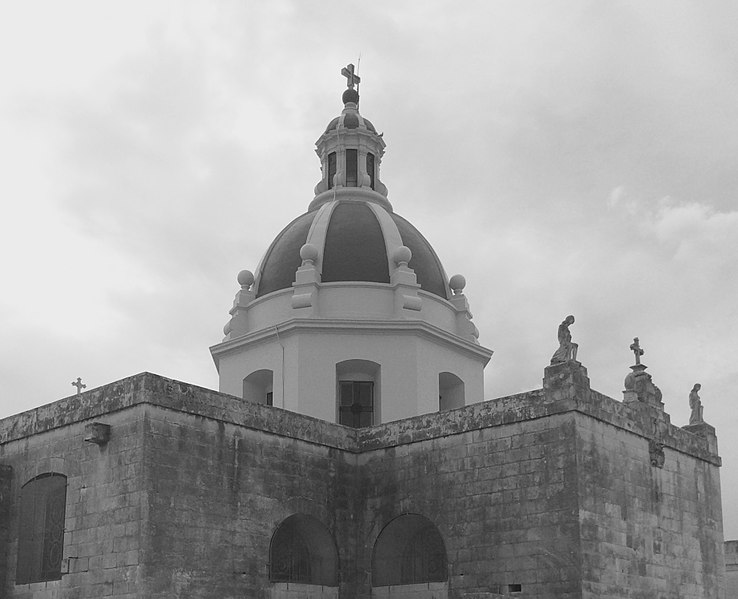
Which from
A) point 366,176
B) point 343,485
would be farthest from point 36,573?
point 366,176

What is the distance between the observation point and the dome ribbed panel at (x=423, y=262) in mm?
31906

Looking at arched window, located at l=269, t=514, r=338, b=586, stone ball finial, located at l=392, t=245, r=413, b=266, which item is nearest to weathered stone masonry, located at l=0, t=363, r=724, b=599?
arched window, located at l=269, t=514, r=338, b=586

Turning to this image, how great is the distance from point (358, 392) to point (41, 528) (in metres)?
9.69

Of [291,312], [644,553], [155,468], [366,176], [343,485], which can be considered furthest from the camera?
[366,176]

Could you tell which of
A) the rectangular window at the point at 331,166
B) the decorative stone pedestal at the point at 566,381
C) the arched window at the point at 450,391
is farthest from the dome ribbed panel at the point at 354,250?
the decorative stone pedestal at the point at 566,381

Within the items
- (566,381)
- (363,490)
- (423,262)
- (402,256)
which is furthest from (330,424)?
(423,262)

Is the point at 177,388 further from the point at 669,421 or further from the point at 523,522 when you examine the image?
the point at 669,421

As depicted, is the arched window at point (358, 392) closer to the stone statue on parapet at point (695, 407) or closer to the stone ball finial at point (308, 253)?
the stone ball finial at point (308, 253)

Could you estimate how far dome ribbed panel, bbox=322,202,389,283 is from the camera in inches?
1217

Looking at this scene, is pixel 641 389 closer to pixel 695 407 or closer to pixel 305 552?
pixel 695 407

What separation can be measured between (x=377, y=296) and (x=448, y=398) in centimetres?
360

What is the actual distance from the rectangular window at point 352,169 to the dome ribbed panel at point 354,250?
242cm

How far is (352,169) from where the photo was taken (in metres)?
34.7

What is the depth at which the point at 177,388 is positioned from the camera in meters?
21.7
